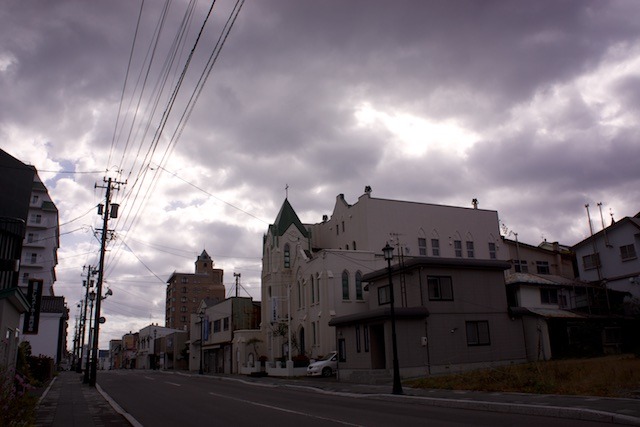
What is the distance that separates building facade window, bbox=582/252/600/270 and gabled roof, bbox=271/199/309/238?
2434 cm

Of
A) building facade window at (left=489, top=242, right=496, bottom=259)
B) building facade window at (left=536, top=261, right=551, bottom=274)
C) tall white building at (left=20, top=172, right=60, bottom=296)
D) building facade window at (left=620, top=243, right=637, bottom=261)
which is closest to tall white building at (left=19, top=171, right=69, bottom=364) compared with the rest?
tall white building at (left=20, top=172, right=60, bottom=296)

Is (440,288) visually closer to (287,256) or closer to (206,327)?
(287,256)

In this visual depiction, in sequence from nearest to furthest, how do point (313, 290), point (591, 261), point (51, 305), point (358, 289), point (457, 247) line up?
point (358, 289)
point (313, 290)
point (591, 261)
point (457, 247)
point (51, 305)

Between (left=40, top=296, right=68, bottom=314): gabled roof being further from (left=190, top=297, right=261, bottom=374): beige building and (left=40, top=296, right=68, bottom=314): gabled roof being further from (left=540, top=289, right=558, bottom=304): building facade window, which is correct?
(left=540, top=289, right=558, bottom=304): building facade window

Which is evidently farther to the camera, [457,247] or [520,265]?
[457,247]

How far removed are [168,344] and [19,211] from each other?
209ft

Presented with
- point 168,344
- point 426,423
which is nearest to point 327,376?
point 426,423

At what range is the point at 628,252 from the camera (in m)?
39.3

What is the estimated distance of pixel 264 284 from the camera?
166 ft

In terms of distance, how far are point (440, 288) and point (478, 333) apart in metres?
3.35

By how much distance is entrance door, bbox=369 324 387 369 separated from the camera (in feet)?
95.2

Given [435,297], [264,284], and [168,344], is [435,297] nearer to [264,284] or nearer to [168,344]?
[264,284]

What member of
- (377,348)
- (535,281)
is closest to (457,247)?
(535,281)

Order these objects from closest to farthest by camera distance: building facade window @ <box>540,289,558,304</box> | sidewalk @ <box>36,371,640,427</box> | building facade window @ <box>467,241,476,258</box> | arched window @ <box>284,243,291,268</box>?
sidewalk @ <box>36,371,640,427</box>, building facade window @ <box>540,289,558,304</box>, arched window @ <box>284,243,291,268</box>, building facade window @ <box>467,241,476,258</box>
